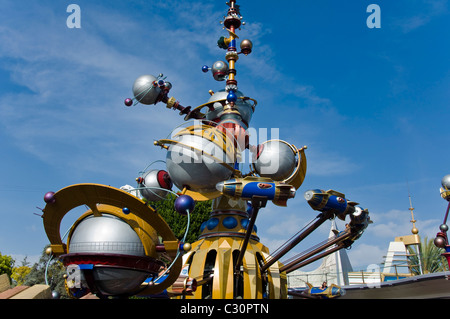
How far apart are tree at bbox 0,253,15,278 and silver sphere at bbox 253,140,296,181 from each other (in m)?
34.8

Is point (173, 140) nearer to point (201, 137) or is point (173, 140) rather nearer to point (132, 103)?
point (201, 137)

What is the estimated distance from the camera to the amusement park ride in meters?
8.10

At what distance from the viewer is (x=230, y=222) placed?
11.7 meters

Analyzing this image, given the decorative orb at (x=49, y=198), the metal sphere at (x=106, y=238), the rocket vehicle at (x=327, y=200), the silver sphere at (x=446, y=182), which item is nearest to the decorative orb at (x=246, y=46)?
the rocket vehicle at (x=327, y=200)

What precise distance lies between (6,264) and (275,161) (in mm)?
36819

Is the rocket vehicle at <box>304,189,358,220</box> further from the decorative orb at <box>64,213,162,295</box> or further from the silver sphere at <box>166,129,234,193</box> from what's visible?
the decorative orb at <box>64,213,162,295</box>

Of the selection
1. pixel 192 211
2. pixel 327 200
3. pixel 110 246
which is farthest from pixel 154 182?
pixel 327 200

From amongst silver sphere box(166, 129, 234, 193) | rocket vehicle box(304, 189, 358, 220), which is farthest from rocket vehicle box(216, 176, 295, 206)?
silver sphere box(166, 129, 234, 193)

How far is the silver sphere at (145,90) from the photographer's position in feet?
38.6

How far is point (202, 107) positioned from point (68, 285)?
6867 millimetres

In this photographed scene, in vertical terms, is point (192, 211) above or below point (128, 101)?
below

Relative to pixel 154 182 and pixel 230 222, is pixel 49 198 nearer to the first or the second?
pixel 154 182
